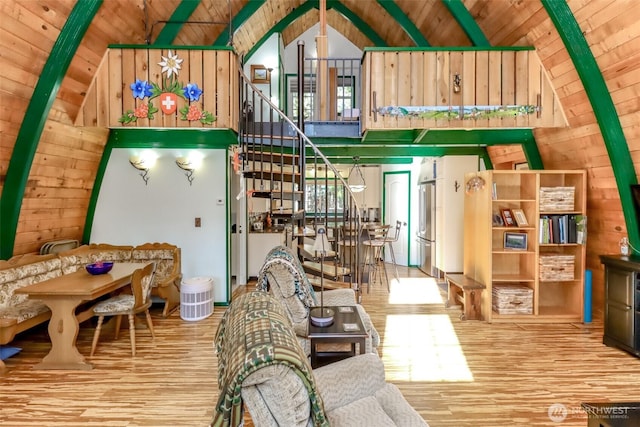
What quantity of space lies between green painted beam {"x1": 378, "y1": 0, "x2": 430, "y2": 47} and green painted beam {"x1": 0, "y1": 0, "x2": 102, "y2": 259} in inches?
167

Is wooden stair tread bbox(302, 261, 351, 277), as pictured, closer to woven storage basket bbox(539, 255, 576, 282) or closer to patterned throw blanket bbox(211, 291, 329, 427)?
woven storage basket bbox(539, 255, 576, 282)

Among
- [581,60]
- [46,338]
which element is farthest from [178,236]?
[581,60]

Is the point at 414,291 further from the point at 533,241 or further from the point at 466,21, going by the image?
the point at 466,21

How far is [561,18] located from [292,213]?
3414 millimetres

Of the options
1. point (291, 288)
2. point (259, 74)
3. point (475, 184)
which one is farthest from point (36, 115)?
point (475, 184)

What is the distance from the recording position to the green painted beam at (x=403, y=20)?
6.07 m

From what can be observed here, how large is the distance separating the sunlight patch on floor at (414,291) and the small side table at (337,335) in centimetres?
307

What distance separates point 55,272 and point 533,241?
6.02 meters

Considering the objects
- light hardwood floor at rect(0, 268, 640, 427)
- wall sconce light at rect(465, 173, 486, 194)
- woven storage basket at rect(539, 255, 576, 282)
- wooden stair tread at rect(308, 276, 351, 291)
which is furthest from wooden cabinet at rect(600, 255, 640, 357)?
wooden stair tread at rect(308, 276, 351, 291)

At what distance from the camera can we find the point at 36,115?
3830 millimetres

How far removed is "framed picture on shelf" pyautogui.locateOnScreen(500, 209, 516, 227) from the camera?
4992 mm

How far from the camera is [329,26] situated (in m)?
9.59

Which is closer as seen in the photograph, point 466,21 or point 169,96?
point 169,96

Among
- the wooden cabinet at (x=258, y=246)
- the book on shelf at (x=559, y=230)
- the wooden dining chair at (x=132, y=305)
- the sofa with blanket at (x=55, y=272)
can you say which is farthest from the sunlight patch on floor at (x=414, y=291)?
the wooden dining chair at (x=132, y=305)
